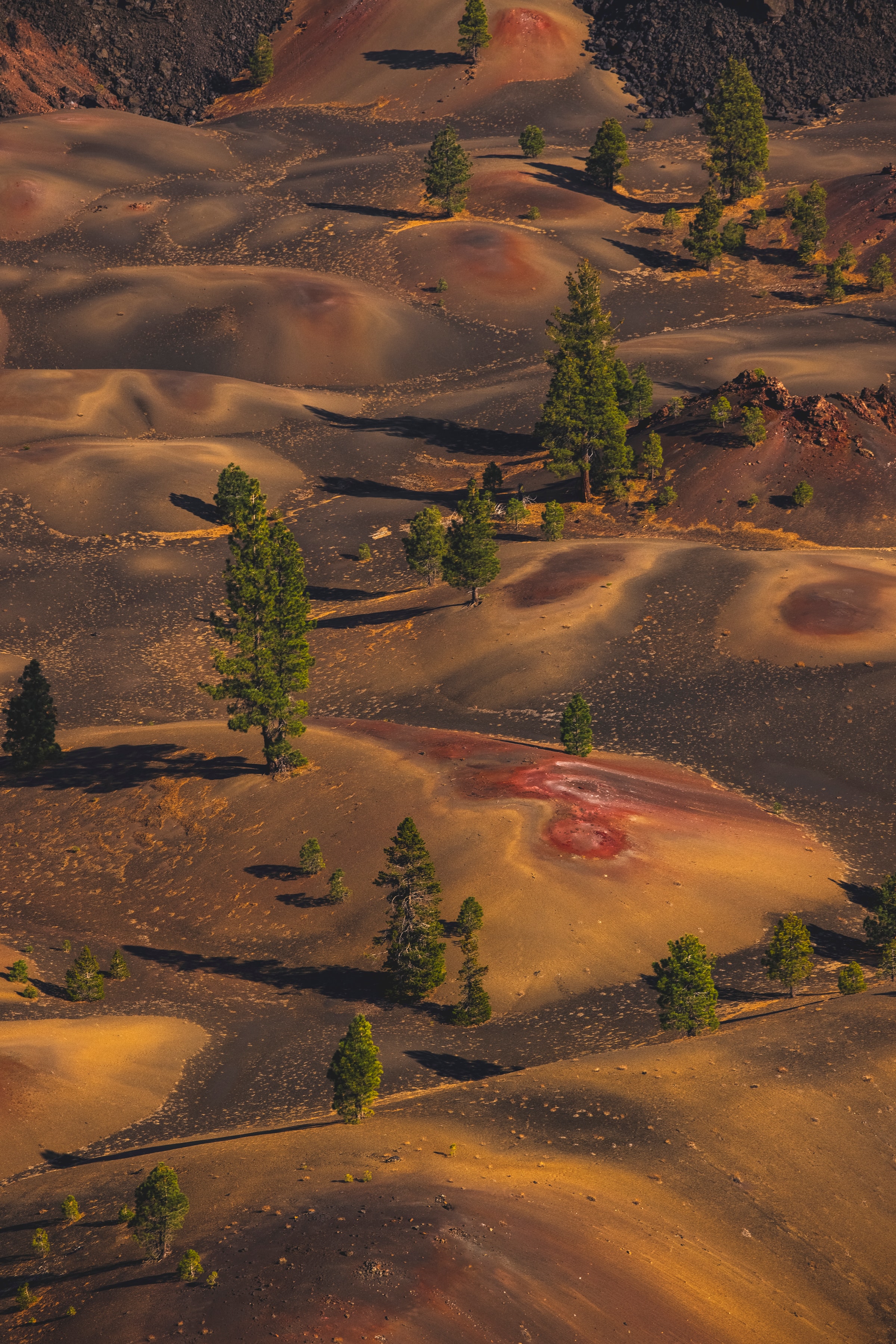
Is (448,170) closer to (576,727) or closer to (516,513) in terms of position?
(516,513)

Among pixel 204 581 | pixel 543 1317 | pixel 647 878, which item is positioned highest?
pixel 543 1317

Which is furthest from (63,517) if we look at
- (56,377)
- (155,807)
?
(155,807)

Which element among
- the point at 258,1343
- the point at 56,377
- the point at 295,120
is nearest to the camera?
the point at 258,1343

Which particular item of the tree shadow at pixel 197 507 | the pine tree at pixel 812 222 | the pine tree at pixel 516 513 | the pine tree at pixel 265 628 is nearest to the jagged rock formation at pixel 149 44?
the pine tree at pixel 812 222

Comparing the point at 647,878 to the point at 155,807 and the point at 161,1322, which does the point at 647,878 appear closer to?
the point at 155,807

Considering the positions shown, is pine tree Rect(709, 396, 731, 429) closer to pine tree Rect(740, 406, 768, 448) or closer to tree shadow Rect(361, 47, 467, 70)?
pine tree Rect(740, 406, 768, 448)

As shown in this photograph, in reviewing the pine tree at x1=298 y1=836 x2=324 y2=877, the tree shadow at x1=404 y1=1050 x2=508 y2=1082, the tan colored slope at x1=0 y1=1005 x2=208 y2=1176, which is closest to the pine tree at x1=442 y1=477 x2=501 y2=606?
the pine tree at x1=298 y1=836 x2=324 y2=877

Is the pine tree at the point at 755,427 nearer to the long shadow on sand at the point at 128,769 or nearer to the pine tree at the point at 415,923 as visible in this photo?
the long shadow on sand at the point at 128,769
